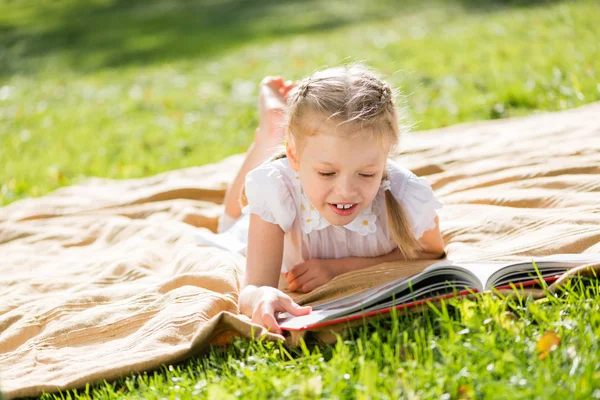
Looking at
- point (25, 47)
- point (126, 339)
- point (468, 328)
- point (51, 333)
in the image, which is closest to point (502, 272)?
point (468, 328)

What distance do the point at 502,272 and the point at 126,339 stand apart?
1.41 meters

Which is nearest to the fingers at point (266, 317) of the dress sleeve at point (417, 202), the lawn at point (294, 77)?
the lawn at point (294, 77)

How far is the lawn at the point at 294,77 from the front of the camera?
2.14 m

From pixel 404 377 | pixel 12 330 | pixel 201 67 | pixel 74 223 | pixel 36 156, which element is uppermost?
pixel 201 67

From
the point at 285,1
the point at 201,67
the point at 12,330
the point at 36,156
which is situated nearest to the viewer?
the point at 12,330

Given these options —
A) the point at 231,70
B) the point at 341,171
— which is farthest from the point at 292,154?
the point at 231,70

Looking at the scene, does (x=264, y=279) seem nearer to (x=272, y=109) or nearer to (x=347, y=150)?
(x=347, y=150)

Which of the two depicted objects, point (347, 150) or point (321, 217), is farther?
point (321, 217)

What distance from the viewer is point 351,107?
275 centimetres

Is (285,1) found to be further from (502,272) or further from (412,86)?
(502,272)

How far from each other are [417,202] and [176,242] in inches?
61.8

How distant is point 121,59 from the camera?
12.5 metres

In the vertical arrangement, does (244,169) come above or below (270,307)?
above

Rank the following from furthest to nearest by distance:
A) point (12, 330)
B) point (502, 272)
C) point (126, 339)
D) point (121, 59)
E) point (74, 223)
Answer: point (121, 59), point (74, 223), point (12, 330), point (126, 339), point (502, 272)
